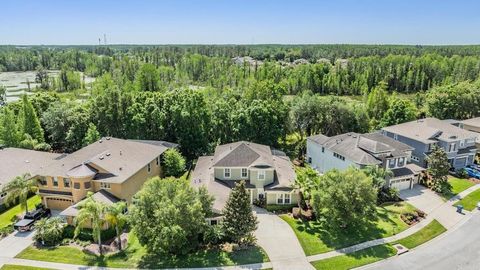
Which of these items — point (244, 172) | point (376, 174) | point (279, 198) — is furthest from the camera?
point (244, 172)

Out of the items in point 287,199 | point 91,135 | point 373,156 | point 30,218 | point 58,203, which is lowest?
point 30,218

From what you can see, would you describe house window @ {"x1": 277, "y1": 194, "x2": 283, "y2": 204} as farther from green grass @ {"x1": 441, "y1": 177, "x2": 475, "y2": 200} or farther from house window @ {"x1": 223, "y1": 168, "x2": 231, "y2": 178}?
green grass @ {"x1": 441, "y1": 177, "x2": 475, "y2": 200}

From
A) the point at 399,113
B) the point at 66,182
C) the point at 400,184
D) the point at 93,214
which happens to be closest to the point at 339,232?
the point at 400,184

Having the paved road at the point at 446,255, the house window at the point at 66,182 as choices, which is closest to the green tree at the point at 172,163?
the house window at the point at 66,182

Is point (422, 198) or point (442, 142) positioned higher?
point (442, 142)

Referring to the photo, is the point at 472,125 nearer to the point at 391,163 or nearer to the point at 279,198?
the point at 391,163

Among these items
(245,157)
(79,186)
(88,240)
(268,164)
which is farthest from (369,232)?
(79,186)

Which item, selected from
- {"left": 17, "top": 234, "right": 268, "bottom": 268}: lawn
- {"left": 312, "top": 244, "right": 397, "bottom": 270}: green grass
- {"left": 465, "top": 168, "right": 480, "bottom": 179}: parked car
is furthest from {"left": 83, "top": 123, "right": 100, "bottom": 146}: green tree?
{"left": 465, "top": 168, "right": 480, "bottom": 179}: parked car
